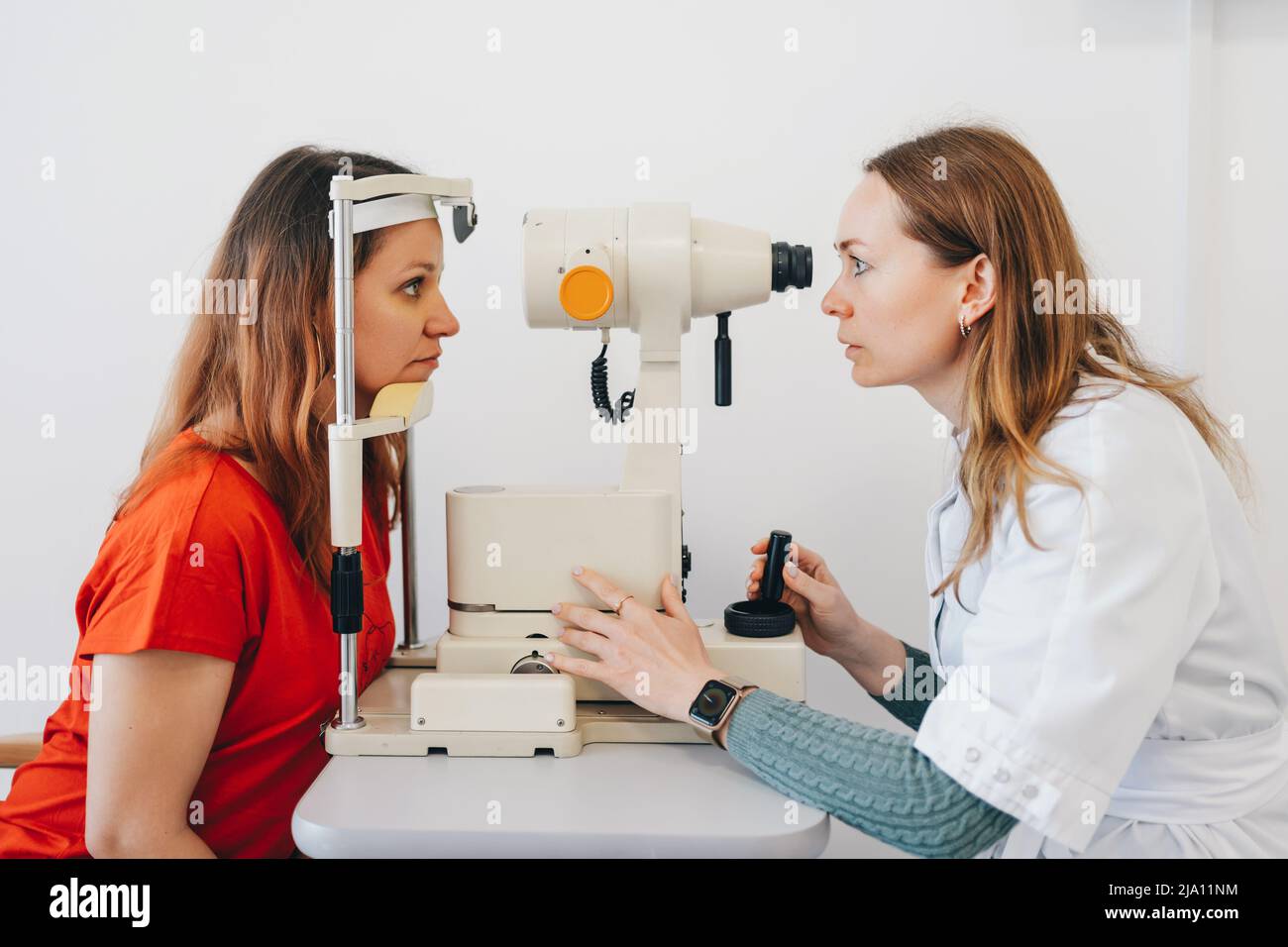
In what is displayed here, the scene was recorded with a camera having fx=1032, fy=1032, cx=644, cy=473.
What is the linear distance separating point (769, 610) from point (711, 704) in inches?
8.3

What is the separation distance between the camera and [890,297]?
4.21ft

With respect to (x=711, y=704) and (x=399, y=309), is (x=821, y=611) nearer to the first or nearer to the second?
(x=711, y=704)

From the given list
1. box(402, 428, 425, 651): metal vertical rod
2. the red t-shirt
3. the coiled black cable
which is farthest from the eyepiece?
the red t-shirt

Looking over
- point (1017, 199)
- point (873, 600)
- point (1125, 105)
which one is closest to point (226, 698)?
point (1017, 199)

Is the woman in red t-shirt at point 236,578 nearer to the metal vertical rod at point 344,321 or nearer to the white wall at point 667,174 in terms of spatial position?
the metal vertical rod at point 344,321

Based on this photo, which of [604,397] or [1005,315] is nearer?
[1005,315]

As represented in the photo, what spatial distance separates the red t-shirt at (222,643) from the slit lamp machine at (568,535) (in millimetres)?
77

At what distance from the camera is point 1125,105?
6.21 ft

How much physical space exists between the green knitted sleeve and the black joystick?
0.18 m

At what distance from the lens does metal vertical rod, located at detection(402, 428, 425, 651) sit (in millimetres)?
1499

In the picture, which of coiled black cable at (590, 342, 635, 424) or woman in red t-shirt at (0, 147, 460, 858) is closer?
woman in red t-shirt at (0, 147, 460, 858)

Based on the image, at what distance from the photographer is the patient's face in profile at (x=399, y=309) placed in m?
1.32

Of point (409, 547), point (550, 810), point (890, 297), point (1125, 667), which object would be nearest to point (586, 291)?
point (890, 297)

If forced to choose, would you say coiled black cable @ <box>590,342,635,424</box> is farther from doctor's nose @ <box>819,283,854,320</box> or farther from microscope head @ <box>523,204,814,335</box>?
doctor's nose @ <box>819,283,854,320</box>
